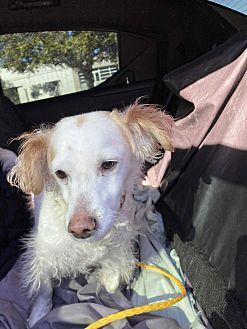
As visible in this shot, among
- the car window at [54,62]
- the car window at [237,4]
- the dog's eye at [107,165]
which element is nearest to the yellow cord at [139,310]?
the dog's eye at [107,165]

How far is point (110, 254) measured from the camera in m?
2.00

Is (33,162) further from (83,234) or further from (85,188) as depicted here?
(83,234)

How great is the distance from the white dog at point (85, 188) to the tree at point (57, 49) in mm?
1267

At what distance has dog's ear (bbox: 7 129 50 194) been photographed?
173cm

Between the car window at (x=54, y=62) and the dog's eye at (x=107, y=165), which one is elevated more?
the dog's eye at (x=107, y=165)

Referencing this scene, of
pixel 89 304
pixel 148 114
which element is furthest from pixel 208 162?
pixel 89 304

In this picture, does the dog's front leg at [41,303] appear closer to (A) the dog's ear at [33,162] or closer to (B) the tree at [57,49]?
(A) the dog's ear at [33,162]

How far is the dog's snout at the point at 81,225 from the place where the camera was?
1.43 meters

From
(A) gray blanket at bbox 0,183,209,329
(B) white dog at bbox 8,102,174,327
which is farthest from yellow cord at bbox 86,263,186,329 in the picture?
(B) white dog at bbox 8,102,174,327

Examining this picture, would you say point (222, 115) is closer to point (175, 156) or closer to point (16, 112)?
point (175, 156)

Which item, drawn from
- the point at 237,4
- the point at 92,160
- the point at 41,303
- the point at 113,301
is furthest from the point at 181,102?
the point at 41,303

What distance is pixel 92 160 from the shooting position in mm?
1563

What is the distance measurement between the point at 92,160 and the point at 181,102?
2.86 feet

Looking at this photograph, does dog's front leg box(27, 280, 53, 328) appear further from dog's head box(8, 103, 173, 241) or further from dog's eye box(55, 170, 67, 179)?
dog's eye box(55, 170, 67, 179)
